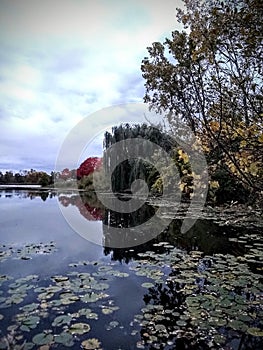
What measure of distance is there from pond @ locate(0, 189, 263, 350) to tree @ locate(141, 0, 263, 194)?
1233mm

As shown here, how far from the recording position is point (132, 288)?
9.84 ft

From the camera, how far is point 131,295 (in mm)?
2801

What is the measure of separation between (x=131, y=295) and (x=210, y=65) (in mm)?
2529

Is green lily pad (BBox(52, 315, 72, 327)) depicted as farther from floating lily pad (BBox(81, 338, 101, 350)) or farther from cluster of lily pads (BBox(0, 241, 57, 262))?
cluster of lily pads (BBox(0, 241, 57, 262))

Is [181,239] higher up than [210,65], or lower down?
lower down

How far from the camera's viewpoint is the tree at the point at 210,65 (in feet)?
7.12

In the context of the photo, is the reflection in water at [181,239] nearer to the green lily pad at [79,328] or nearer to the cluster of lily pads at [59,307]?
the cluster of lily pads at [59,307]

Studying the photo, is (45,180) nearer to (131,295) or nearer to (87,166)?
(87,166)

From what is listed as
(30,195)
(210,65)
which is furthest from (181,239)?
(30,195)

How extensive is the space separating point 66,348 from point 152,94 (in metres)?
2.36

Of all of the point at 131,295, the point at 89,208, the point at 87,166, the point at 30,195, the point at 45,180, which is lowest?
the point at 131,295

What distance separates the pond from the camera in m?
1.99

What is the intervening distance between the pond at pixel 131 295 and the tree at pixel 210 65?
1233 millimetres

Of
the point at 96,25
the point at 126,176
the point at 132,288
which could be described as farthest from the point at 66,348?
the point at 126,176
